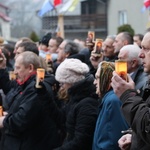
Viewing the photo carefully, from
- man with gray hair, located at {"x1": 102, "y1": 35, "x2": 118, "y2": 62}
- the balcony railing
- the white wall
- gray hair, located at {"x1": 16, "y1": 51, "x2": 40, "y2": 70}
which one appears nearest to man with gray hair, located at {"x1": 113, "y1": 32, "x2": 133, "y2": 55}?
man with gray hair, located at {"x1": 102, "y1": 35, "x2": 118, "y2": 62}

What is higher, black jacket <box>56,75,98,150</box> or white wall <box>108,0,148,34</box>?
white wall <box>108,0,148,34</box>

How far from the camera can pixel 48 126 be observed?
224 inches

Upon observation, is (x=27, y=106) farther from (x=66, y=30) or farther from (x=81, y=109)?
(x=66, y=30)

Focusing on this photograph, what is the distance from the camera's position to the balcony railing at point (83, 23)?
4153 cm

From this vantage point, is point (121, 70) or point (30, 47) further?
point (30, 47)

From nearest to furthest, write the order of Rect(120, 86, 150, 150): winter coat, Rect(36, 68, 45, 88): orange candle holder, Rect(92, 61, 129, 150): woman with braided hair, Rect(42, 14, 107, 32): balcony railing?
Rect(120, 86, 150, 150): winter coat, Rect(92, 61, 129, 150): woman with braided hair, Rect(36, 68, 45, 88): orange candle holder, Rect(42, 14, 107, 32): balcony railing

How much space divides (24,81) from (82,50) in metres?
2.34

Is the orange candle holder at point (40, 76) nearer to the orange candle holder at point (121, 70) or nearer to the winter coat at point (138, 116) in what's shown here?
the orange candle holder at point (121, 70)

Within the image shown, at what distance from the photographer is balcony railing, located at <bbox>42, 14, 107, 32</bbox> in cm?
4153

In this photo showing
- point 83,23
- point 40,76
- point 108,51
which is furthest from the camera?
point 83,23

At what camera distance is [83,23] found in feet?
138

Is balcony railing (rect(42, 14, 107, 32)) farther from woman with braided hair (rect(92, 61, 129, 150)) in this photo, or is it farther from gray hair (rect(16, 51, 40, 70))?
woman with braided hair (rect(92, 61, 129, 150))

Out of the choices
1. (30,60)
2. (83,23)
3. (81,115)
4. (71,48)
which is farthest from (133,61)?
(83,23)

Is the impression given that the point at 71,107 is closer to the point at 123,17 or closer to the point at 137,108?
the point at 137,108
